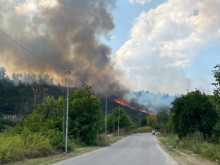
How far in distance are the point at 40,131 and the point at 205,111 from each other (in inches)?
860

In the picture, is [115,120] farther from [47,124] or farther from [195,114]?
[47,124]

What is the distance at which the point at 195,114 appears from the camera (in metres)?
34.0

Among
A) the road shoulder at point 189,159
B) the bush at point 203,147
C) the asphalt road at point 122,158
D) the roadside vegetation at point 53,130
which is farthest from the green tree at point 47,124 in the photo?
the bush at point 203,147

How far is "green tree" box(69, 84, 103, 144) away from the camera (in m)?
35.8

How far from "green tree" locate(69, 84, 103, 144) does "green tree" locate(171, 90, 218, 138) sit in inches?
479

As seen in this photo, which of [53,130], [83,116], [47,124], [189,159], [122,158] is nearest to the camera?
[122,158]

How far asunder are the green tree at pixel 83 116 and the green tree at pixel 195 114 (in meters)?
12.2

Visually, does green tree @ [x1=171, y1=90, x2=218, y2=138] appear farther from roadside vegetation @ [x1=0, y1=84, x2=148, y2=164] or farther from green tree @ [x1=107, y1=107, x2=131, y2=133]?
green tree @ [x1=107, y1=107, x2=131, y2=133]

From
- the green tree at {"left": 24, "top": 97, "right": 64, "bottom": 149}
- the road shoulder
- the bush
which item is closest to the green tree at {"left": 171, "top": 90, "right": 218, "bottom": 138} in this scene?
the bush

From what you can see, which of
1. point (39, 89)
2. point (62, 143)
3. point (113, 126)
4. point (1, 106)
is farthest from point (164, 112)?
point (62, 143)

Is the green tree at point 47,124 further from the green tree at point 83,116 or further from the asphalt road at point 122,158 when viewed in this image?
the asphalt road at point 122,158

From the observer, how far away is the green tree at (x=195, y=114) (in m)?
32.8

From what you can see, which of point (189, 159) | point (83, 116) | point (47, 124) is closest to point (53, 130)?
point (47, 124)

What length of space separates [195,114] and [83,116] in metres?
16.0
